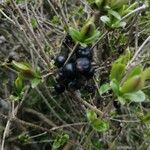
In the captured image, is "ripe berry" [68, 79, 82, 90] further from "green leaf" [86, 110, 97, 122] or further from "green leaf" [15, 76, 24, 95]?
"green leaf" [15, 76, 24, 95]

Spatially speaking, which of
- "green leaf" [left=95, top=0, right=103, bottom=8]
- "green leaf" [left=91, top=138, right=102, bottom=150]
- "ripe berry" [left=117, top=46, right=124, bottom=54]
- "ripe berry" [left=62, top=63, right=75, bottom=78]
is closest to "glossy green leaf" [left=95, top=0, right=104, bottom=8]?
"green leaf" [left=95, top=0, right=103, bottom=8]

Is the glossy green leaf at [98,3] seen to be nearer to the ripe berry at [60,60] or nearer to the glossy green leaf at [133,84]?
the ripe berry at [60,60]

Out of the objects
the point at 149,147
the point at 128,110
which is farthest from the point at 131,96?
the point at 149,147

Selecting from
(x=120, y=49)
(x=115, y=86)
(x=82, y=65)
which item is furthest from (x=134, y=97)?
(x=120, y=49)

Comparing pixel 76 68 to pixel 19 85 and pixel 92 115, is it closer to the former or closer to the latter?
pixel 92 115

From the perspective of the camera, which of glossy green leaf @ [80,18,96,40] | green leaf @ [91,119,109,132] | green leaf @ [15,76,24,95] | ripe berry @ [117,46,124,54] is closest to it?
glossy green leaf @ [80,18,96,40]

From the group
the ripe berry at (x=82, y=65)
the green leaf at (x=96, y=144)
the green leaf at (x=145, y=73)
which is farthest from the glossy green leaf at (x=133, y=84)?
the green leaf at (x=96, y=144)
